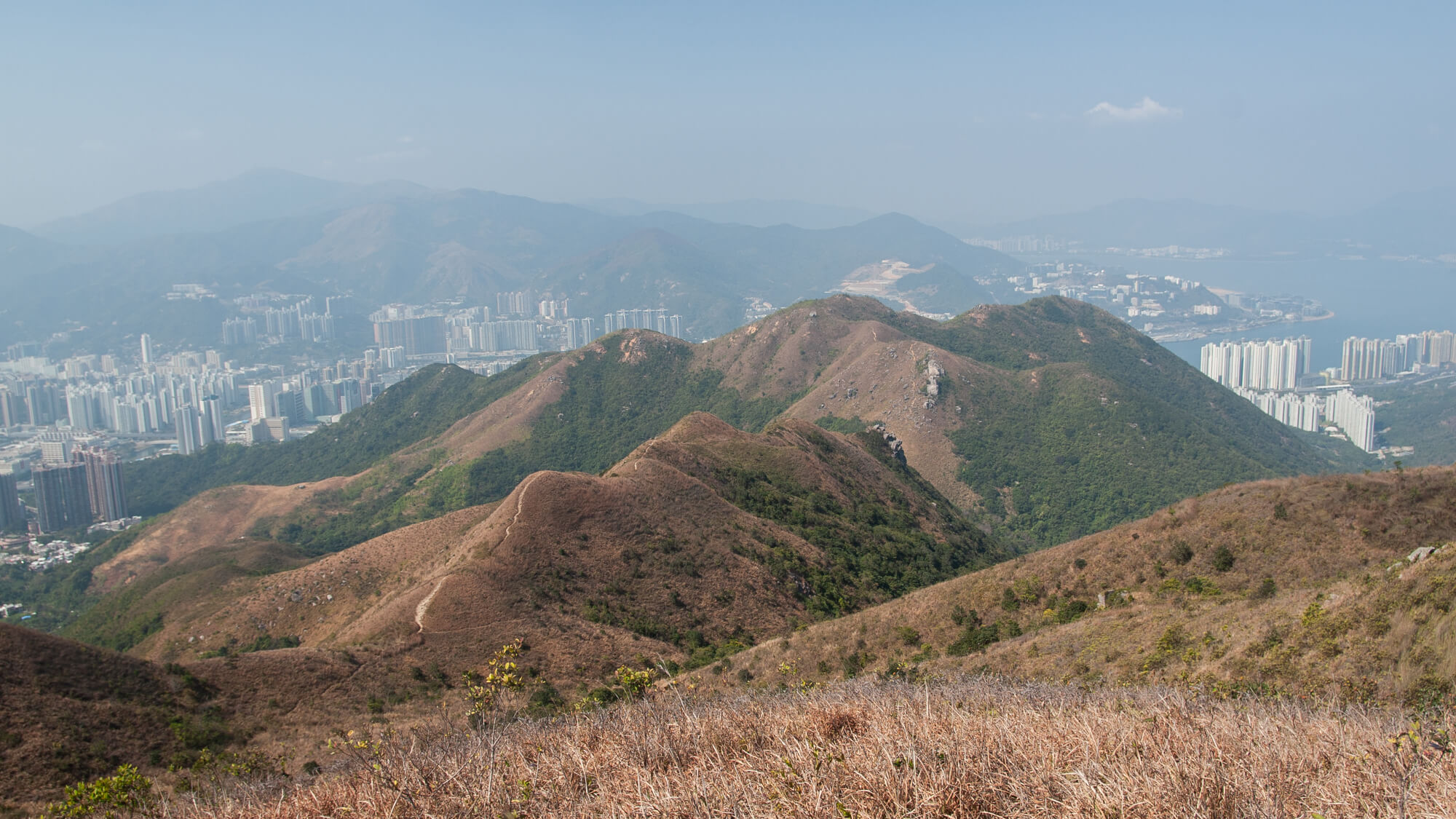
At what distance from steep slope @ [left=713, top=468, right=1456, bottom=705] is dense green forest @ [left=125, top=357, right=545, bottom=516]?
78843 mm

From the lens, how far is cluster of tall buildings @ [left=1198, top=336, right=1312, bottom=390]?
5876 inches

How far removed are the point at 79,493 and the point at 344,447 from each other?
3134 centimetres

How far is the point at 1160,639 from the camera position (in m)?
17.4

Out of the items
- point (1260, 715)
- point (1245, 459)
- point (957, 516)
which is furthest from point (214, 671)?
point (1245, 459)

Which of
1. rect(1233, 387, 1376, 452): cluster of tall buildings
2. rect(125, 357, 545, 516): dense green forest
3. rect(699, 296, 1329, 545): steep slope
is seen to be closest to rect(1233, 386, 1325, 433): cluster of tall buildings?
rect(1233, 387, 1376, 452): cluster of tall buildings

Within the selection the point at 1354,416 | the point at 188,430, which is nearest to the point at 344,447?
the point at 188,430

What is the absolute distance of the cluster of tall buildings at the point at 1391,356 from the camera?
15738cm

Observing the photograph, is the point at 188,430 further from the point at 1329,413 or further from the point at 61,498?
the point at 1329,413

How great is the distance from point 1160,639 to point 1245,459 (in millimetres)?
63548

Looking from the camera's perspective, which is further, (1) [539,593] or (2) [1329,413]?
(2) [1329,413]

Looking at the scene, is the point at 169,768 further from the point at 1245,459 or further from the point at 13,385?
the point at 13,385

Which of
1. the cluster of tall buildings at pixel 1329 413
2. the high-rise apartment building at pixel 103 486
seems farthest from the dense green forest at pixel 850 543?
the cluster of tall buildings at pixel 1329 413

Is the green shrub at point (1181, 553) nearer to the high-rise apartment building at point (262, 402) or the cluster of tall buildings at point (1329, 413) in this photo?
the cluster of tall buildings at point (1329, 413)

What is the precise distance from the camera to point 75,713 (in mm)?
18250
